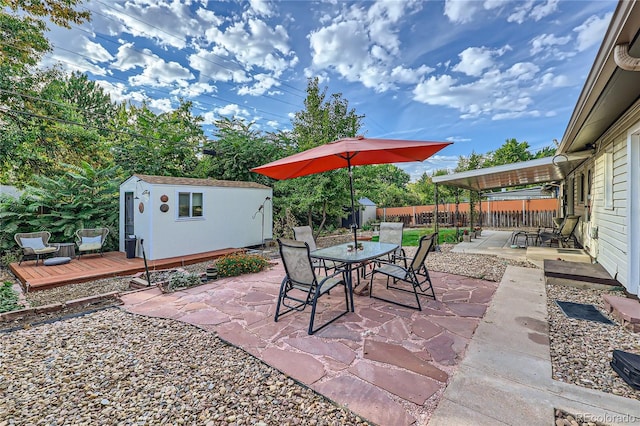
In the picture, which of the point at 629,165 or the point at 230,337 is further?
the point at 629,165

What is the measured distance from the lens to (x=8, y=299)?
442cm

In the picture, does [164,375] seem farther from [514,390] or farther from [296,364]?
[514,390]

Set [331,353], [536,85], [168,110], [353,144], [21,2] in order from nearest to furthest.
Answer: [331,353] → [353,144] → [21,2] → [536,85] → [168,110]

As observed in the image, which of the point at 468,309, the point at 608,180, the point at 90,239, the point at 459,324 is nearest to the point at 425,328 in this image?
the point at 459,324

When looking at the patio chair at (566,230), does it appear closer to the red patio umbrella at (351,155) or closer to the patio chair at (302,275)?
the red patio umbrella at (351,155)

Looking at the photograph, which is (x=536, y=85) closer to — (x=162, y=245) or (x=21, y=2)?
(x=162, y=245)

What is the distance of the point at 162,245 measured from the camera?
7672 millimetres

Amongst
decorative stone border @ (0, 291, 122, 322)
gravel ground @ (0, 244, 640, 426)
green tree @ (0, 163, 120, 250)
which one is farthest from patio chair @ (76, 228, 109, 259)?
gravel ground @ (0, 244, 640, 426)

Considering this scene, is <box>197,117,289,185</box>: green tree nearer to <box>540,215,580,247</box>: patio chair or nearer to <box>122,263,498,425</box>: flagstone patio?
<box>122,263,498,425</box>: flagstone patio

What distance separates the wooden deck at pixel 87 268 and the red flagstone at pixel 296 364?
5.45 m

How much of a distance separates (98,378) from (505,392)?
3.33 meters

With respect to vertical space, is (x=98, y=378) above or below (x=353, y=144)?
below

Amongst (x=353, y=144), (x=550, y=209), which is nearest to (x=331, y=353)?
(x=353, y=144)

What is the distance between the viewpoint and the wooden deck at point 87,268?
554 centimetres
